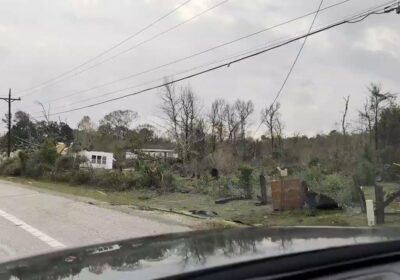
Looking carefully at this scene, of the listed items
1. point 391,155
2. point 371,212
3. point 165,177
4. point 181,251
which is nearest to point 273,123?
point 165,177

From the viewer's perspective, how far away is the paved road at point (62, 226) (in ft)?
35.6

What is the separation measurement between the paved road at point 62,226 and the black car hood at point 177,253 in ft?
19.5

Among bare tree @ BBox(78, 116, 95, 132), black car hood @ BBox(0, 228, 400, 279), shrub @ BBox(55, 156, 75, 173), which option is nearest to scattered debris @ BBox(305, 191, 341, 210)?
black car hood @ BBox(0, 228, 400, 279)

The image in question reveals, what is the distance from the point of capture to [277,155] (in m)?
45.3

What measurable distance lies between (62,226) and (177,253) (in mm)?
11327

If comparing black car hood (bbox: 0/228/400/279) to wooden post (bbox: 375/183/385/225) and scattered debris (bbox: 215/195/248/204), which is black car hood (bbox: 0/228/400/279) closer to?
wooden post (bbox: 375/183/385/225)

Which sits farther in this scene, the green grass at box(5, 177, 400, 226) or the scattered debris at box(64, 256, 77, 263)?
the green grass at box(5, 177, 400, 226)

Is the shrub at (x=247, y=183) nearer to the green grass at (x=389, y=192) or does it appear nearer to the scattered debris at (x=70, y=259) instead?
the green grass at (x=389, y=192)

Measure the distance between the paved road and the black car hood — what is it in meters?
5.94

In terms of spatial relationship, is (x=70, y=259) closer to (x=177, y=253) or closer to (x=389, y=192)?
(x=177, y=253)

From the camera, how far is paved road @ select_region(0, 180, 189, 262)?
10861 millimetres

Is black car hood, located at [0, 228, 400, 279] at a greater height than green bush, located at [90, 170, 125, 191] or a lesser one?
lesser

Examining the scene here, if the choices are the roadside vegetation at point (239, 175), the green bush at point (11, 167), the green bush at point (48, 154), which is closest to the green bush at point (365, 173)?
the roadside vegetation at point (239, 175)

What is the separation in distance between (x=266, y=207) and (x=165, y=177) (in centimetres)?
966
